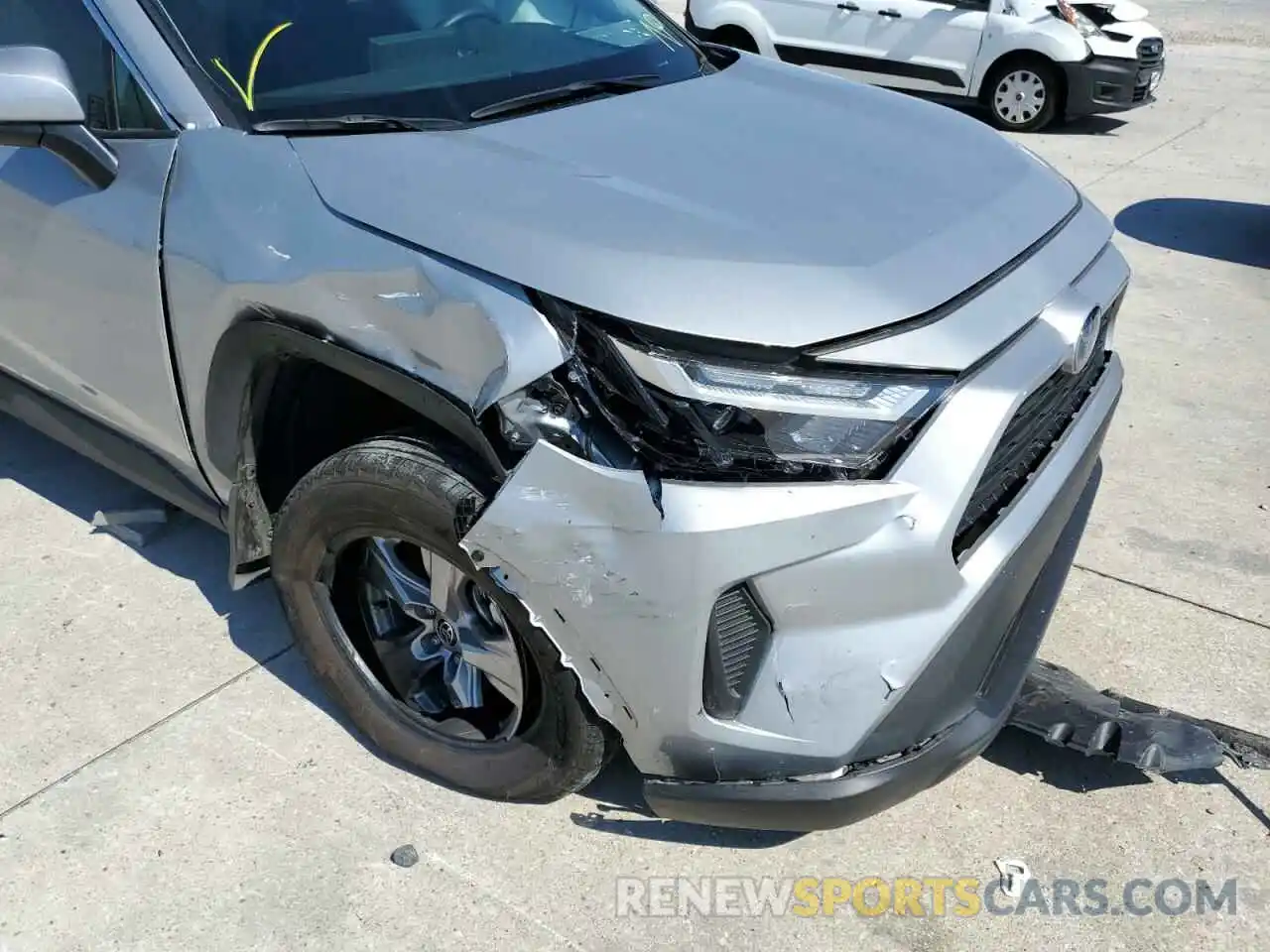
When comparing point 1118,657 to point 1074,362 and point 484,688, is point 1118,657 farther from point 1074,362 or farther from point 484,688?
point 484,688

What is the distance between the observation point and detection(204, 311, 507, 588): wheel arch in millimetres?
2078

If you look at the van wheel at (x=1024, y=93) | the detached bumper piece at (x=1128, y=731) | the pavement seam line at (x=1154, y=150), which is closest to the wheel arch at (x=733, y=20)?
the van wheel at (x=1024, y=93)

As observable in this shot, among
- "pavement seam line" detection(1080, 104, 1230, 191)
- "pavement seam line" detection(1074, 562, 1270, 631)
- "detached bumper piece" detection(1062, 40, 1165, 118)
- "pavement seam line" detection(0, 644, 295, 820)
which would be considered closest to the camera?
"pavement seam line" detection(0, 644, 295, 820)

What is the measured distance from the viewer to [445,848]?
2.43 meters

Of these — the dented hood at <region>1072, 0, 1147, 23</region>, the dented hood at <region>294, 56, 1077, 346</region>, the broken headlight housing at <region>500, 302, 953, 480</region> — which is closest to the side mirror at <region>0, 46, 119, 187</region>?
the dented hood at <region>294, 56, 1077, 346</region>

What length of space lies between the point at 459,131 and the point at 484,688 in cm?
119

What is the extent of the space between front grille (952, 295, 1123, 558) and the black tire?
0.78 meters

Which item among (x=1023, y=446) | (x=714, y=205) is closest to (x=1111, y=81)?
(x=1023, y=446)

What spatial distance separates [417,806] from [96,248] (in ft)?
4.69

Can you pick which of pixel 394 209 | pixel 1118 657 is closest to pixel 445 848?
pixel 394 209

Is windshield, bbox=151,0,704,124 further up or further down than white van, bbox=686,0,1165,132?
further up

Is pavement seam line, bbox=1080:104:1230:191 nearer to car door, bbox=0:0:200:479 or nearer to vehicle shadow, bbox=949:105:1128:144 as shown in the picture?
vehicle shadow, bbox=949:105:1128:144

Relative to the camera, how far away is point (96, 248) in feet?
8.38

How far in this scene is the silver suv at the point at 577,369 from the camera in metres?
1.89
